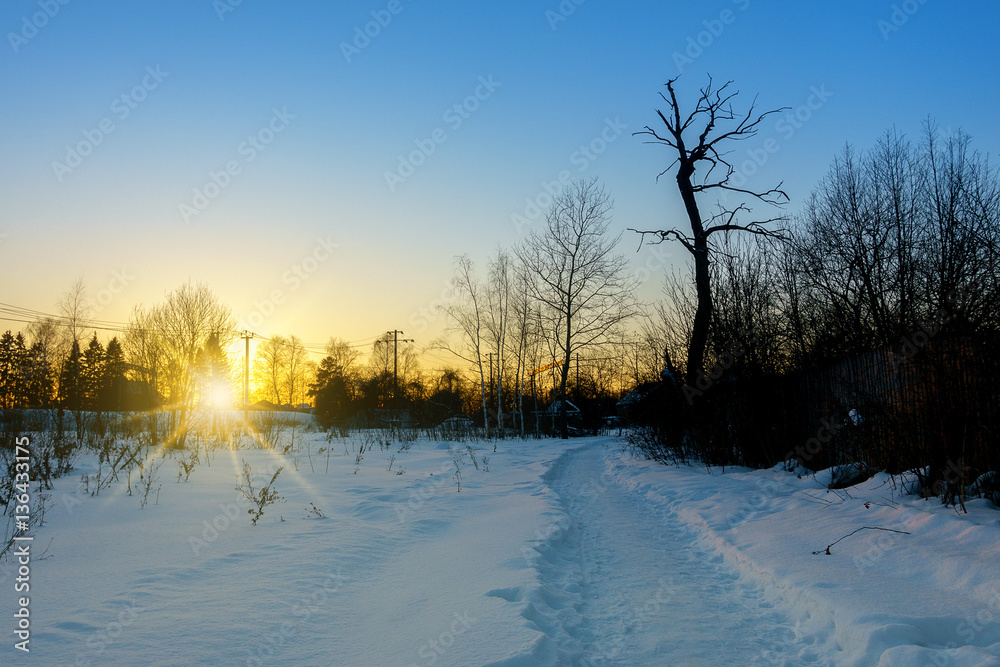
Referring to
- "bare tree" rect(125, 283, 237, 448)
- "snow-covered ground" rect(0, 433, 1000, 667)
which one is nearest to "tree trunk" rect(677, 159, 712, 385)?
"snow-covered ground" rect(0, 433, 1000, 667)

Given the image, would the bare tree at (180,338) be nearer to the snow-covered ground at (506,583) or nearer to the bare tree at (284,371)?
the snow-covered ground at (506,583)

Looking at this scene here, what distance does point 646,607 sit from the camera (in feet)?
11.7

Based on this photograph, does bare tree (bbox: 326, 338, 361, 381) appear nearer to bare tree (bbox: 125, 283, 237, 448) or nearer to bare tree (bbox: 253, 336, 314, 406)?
bare tree (bbox: 253, 336, 314, 406)

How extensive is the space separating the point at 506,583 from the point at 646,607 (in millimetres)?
959

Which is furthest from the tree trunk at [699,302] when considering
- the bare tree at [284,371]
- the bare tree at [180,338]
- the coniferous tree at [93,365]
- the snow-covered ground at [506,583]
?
the bare tree at [284,371]

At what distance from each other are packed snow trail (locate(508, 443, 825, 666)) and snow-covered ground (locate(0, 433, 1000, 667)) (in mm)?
17

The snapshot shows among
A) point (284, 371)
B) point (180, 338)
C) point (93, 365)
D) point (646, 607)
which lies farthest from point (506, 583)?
point (284, 371)

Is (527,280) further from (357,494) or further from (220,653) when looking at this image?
(220,653)

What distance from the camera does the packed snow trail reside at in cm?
288

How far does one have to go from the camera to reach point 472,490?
8.70 meters

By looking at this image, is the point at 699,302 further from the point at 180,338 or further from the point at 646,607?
the point at 180,338

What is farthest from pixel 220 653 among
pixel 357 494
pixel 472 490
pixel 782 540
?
pixel 472 490

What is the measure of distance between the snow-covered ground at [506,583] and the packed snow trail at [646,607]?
17 millimetres

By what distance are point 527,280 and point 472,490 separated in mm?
20647
